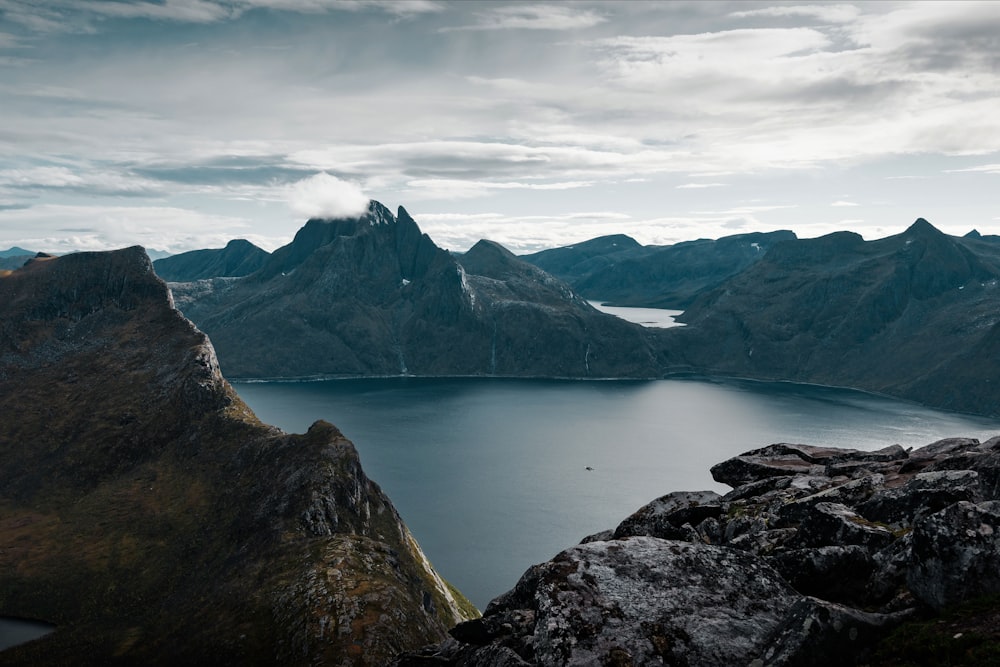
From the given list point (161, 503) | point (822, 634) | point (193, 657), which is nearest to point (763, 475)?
point (822, 634)

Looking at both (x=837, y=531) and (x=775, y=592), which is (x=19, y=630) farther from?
(x=837, y=531)

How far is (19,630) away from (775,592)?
18230cm

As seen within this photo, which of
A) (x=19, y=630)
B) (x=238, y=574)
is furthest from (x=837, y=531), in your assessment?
(x=19, y=630)

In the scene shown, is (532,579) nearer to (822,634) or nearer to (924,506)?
(822,634)

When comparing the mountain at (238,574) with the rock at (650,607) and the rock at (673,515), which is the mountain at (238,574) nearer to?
the rock at (673,515)

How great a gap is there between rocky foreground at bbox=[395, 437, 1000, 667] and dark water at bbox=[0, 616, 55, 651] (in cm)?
15913

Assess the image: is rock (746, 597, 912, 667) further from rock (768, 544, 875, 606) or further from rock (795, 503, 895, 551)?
rock (795, 503, 895, 551)

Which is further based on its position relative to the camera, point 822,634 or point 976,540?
point 976,540

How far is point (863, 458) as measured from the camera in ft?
171

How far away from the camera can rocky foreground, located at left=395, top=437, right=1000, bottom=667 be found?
24.3 metres

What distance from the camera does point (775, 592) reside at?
28.1 metres

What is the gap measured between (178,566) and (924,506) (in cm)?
18120

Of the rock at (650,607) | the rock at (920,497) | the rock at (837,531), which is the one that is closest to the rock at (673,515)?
the rock at (650,607)

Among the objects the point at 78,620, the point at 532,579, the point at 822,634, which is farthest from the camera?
the point at 78,620
